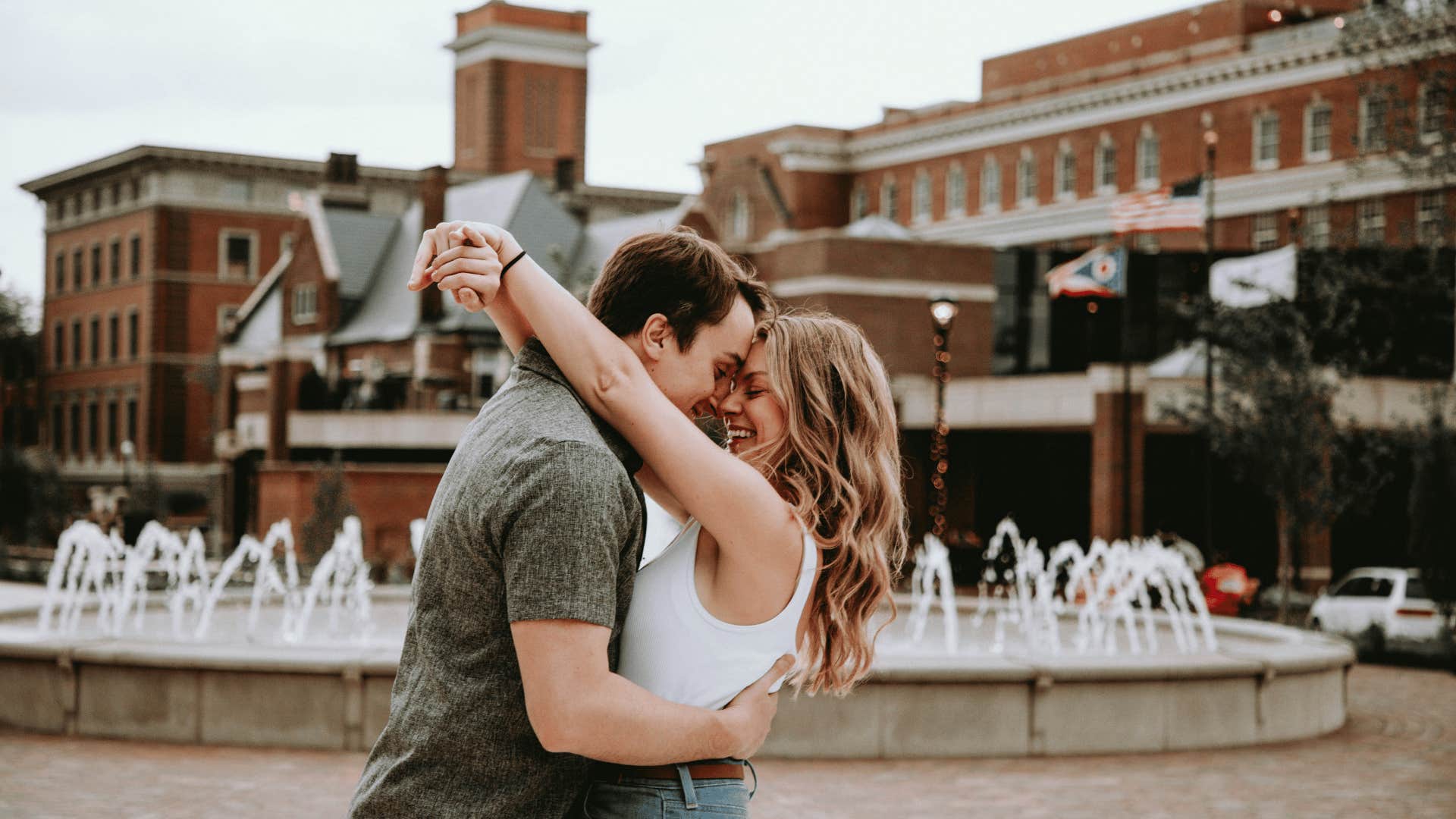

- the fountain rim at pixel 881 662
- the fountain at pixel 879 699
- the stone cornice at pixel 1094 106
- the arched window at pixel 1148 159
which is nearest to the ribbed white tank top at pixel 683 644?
the fountain at pixel 879 699

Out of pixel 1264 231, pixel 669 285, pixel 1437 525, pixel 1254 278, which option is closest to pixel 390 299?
pixel 1264 231

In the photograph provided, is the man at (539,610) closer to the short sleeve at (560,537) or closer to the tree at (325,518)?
the short sleeve at (560,537)

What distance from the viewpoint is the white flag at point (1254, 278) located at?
108ft

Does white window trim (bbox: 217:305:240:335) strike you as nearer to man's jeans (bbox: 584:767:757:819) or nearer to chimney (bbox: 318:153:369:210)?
chimney (bbox: 318:153:369:210)

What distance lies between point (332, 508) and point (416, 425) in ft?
28.8

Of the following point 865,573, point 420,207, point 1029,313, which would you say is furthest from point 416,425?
point 865,573

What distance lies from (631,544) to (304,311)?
55585 mm

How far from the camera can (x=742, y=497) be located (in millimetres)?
3047

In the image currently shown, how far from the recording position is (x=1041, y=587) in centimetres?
1766

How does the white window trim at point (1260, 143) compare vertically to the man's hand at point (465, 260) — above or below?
above

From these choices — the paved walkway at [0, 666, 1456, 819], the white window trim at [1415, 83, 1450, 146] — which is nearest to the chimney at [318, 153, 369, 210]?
the white window trim at [1415, 83, 1450, 146]

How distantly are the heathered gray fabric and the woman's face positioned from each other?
440mm

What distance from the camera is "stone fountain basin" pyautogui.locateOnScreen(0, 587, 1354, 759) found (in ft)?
39.4

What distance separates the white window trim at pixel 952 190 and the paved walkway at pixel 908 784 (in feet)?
179
